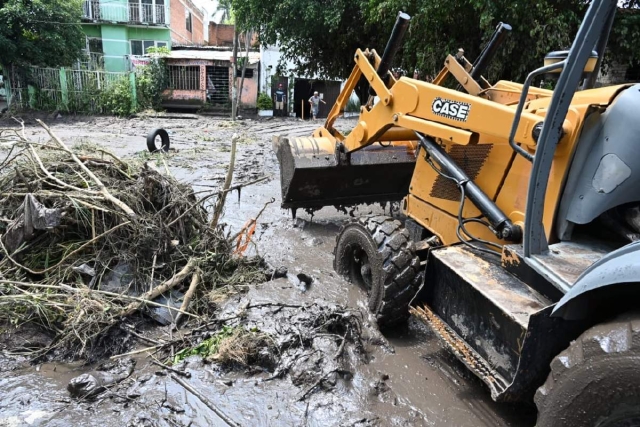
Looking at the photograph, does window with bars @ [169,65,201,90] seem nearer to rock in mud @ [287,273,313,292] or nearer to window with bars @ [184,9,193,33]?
window with bars @ [184,9,193,33]

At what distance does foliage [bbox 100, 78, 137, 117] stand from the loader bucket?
18092 mm

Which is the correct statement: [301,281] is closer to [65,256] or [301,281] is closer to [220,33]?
[65,256]

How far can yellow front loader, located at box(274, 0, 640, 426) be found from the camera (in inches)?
74.9

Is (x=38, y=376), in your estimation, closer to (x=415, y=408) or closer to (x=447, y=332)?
(x=415, y=408)

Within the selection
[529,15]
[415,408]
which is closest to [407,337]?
[415,408]

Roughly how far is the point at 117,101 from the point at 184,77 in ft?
14.2

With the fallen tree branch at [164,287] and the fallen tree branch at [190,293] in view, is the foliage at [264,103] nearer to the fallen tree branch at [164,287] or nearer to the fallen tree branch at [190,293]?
the fallen tree branch at [164,287]

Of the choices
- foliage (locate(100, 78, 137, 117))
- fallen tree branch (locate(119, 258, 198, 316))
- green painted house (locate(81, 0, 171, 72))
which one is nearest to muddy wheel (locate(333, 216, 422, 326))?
fallen tree branch (locate(119, 258, 198, 316))

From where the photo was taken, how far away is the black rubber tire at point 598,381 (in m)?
1.69

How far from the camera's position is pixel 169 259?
446 cm

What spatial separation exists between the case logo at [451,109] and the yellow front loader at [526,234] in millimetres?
11

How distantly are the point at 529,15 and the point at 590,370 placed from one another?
8.20 metres

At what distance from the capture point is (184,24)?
33.5 metres

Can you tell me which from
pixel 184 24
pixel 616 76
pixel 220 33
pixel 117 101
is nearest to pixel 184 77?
pixel 117 101
